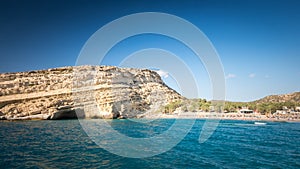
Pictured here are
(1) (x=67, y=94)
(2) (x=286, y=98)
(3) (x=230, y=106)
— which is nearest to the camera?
(1) (x=67, y=94)

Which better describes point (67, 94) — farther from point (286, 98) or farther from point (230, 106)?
point (286, 98)

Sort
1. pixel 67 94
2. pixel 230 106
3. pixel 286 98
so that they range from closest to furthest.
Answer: pixel 67 94 < pixel 230 106 < pixel 286 98

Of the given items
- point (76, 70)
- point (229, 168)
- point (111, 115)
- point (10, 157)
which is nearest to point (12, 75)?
point (76, 70)

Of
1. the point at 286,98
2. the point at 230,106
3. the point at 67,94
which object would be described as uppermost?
the point at 286,98

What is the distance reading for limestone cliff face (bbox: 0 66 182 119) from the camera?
53094 millimetres

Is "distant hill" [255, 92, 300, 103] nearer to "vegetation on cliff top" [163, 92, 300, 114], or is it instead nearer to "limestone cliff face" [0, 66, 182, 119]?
"vegetation on cliff top" [163, 92, 300, 114]

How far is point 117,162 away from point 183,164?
401cm

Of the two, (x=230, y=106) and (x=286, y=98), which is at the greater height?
(x=286, y=98)

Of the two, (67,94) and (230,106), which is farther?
(230,106)

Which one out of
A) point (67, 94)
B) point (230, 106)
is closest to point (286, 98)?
point (230, 106)

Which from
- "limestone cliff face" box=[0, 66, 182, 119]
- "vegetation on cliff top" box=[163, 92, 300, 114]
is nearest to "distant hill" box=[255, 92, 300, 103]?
"vegetation on cliff top" box=[163, 92, 300, 114]

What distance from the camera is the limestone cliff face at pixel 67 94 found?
174 ft

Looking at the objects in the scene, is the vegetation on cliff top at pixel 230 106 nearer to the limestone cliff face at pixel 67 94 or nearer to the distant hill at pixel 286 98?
the limestone cliff face at pixel 67 94

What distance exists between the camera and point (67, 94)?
57969 millimetres
